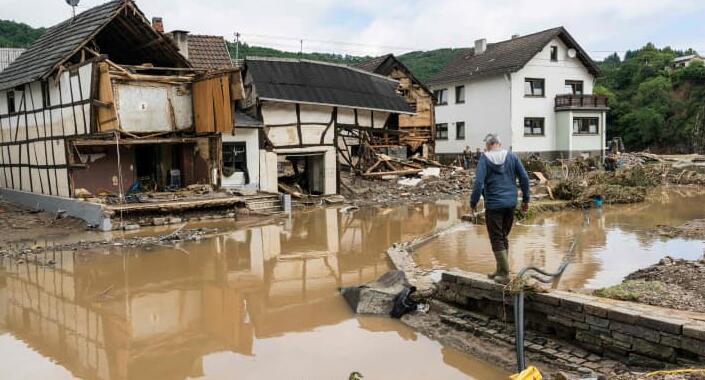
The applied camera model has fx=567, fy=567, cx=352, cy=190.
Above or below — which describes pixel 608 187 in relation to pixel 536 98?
below

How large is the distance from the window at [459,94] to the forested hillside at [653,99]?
9586 mm

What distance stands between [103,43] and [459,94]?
81.2ft

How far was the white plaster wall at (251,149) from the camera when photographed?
2136 centimetres

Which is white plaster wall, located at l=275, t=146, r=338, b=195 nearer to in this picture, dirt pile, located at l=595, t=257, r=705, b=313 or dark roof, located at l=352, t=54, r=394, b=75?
dark roof, located at l=352, t=54, r=394, b=75

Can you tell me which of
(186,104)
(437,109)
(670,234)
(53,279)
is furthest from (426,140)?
(53,279)

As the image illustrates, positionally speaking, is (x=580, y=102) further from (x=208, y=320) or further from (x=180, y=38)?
(x=208, y=320)

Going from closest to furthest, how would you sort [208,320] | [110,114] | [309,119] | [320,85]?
[208,320] → [110,114] → [309,119] → [320,85]

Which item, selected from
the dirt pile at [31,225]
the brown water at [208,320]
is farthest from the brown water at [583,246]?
the dirt pile at [31,225]

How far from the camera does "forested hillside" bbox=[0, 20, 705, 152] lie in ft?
136

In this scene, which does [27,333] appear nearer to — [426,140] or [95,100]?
[95,100]

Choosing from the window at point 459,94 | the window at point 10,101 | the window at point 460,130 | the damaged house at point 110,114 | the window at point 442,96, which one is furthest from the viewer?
the window at point 442,96

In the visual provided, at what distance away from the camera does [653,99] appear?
44906 mm

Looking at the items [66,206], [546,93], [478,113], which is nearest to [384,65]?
[478,113]

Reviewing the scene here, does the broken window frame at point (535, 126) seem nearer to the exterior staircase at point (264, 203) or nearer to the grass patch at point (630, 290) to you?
the exterior staircase at point (264, 203)
